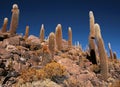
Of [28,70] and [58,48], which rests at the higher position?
[58,48]

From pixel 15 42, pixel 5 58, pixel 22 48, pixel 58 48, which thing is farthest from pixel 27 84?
pixel 58 48

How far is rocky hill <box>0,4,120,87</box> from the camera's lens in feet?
39.6

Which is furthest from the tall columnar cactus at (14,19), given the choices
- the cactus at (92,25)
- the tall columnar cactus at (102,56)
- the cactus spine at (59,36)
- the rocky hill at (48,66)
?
the tall columnar cactus at (102,56)

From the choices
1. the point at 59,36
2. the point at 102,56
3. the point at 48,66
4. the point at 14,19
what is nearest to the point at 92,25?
the point at 59,36

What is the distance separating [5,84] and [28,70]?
1678 mm

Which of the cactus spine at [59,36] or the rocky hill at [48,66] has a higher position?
the cactus spine at [59,36]

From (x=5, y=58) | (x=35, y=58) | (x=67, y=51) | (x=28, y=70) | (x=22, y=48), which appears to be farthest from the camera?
(x=67, y=51)

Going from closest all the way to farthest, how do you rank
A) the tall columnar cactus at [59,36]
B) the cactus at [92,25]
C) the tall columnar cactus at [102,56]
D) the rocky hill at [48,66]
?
the rocky hill at [48,66] < the tall columnar cactus at [102,56] < the cactus at [92,25] < the tall columnar cactus at [59,36]

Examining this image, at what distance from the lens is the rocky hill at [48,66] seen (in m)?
12.1

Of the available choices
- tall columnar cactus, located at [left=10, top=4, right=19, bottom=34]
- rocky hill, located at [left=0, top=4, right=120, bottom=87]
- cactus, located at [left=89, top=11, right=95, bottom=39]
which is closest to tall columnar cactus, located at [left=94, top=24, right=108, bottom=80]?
rocky hill, located at [left=0, top=4, right=120, bottom=87]

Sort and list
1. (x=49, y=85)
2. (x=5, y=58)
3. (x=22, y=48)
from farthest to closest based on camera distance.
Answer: (x=22, y=48)
(x=5, y=58)
(x=49, y=85)

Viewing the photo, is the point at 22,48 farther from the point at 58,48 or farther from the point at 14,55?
the point at 58,48

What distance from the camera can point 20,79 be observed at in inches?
472

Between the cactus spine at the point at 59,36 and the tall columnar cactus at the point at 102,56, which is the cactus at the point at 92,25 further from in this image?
the cactus spine at the point at 59,36
